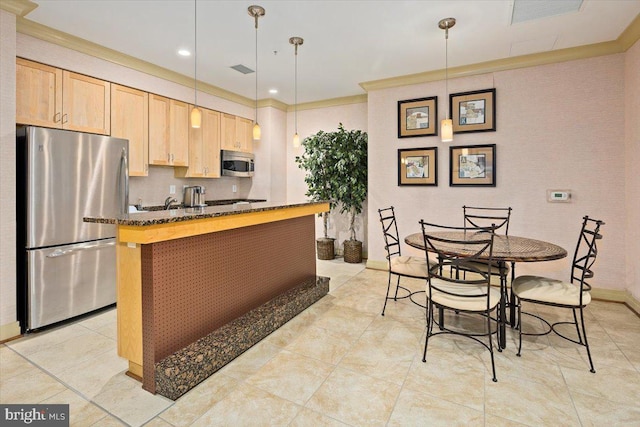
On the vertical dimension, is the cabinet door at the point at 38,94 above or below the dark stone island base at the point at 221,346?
above

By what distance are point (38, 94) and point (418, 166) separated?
14.7 feet

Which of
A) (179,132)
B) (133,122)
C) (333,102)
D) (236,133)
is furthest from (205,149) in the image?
(333,102)

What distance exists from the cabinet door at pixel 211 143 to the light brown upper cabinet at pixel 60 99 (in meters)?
1.45

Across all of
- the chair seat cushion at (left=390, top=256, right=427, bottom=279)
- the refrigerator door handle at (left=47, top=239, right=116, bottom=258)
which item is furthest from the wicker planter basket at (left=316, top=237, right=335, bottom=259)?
the refrigerator door handle at (left=47, top=239, right=116, bottom=258)

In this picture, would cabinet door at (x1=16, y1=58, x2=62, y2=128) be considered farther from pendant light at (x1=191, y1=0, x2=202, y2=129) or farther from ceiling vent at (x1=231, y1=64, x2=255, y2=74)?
ceiling vent at (x1=231, y1=64, x2=255, y2=74)

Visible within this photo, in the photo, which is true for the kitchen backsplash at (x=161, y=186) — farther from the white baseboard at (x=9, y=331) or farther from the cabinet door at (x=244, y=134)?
the white baseboard at (x=9, y=331)

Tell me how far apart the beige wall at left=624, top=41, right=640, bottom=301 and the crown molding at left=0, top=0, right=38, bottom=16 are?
5.76 metres

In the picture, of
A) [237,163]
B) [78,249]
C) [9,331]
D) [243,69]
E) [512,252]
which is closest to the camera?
[512,252]

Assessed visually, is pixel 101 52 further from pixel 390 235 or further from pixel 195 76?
pixel 390 235

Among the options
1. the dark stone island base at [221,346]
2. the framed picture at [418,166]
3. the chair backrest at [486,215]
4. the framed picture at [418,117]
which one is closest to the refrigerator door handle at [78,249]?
the dark stone island base at [221,346]

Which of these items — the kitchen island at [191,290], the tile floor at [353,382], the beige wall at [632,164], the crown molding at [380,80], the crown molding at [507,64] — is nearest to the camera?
the tile floor at [353,382]

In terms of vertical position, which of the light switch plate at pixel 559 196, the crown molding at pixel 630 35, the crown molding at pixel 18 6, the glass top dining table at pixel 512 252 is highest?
the crown molding at pixel 630 35

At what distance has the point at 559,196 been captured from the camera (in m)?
3.89

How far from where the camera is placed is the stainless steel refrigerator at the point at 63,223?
114 inches
